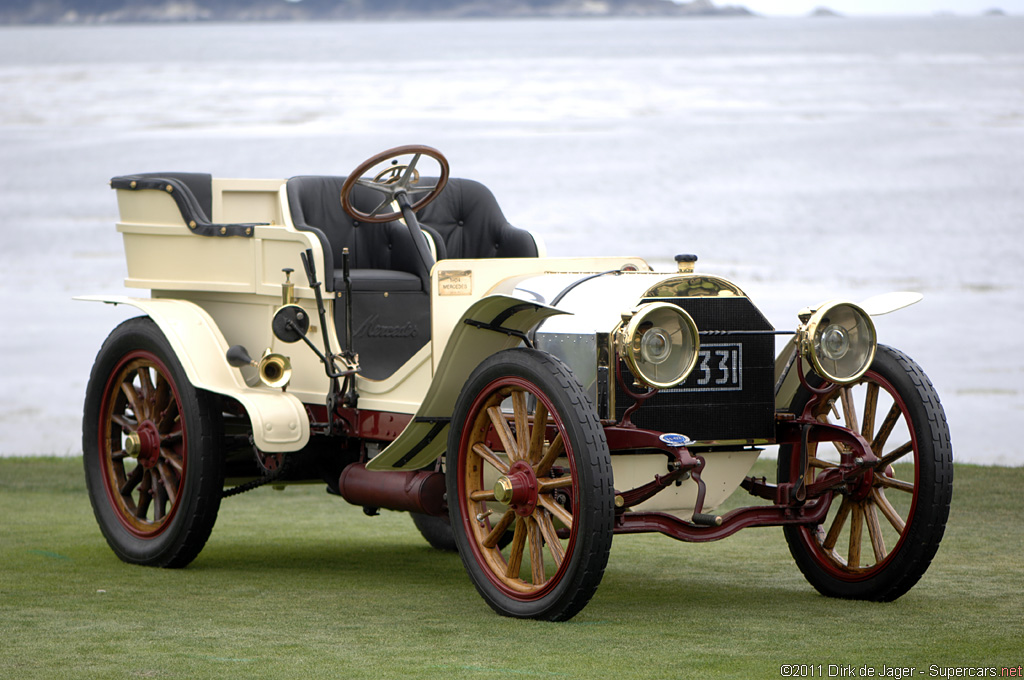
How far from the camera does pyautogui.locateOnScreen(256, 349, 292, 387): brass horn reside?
21.6ft

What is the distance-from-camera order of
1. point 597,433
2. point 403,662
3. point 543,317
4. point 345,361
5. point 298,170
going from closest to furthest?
1. point 403,662
2. point 597,433
3. point 543,317
4. point 345,361
5. point 298,170

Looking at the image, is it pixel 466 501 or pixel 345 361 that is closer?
pixel 466 501

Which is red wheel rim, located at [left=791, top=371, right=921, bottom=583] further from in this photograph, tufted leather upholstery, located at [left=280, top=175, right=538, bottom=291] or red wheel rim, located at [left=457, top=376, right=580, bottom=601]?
tufted leather upholstery, located at [left=280, top=175, right=538, bottom=291]

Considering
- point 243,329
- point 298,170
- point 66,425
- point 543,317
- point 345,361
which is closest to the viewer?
point 543,317

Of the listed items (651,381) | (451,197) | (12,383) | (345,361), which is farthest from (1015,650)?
(12,383)

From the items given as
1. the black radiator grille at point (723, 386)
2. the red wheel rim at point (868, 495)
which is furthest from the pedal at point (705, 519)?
the red wheel rim at point (868, 495)

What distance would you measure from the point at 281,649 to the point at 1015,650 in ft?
7.34

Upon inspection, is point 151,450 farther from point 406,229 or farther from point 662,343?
point 662,343

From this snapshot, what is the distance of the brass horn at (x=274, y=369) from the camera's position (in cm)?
657

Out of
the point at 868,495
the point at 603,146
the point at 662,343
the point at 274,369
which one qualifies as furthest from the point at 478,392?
the point at 603,146

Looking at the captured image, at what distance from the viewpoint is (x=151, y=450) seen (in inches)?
276

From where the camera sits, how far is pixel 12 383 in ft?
A: 49.4

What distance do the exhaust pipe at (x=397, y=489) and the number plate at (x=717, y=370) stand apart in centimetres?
99

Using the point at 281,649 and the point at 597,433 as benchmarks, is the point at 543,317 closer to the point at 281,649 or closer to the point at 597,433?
the point at 597,433
